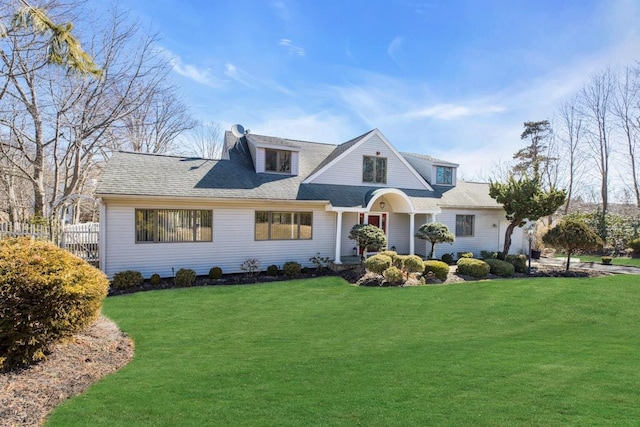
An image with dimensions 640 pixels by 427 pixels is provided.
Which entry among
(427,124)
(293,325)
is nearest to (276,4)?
(293,325)

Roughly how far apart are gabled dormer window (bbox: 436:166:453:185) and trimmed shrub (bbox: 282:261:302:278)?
11.3 m

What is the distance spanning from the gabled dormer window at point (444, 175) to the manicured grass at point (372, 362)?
436 inches

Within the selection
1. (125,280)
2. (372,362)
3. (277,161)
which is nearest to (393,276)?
(372,362)

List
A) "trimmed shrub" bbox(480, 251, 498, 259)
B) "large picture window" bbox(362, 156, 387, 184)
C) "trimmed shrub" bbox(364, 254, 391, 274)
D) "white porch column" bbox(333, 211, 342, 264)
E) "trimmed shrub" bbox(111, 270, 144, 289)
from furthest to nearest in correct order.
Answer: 1. "large picture window" bbox(362, 156, 387, 184)
2. "trimmed shrub" bbox(480, 251, 498, 259)
3. "white porch column" bbox(333, 211, 342, 264)
4. "trimmed shrub" bbox(364, 254, 391, 274)
5. "trimmed shrub" bbox(111, 270, 144, 289)

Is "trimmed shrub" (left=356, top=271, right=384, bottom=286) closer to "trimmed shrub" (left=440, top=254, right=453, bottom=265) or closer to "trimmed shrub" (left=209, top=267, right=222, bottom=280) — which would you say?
"trimmed shrub" (left=209, top=267, right=222, bottom=280)

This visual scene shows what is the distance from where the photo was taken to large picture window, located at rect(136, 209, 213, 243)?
38.9ft

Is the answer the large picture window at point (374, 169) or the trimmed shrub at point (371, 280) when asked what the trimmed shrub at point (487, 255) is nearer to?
the large picture window at point (374, 169)

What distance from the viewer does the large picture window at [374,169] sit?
17.0m

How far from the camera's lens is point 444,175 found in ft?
65.9

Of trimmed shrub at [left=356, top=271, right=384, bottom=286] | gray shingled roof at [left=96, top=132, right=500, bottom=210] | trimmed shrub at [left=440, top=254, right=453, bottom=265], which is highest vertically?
gray shingled roof at [left=96, top=132, right=500, bottom=210]

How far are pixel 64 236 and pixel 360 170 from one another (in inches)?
535

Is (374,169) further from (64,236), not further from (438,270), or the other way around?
(64,236)

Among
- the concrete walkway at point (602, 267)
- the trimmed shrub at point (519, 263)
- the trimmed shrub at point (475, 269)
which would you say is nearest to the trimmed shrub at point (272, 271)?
the trimmed shrub at point (475, 269)

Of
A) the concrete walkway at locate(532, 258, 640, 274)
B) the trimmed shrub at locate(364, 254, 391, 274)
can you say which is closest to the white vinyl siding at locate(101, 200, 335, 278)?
the trimmed shrub at locate(364, 254, 391, 274)
